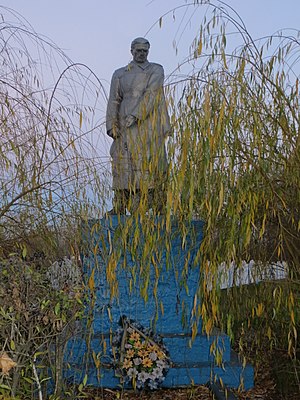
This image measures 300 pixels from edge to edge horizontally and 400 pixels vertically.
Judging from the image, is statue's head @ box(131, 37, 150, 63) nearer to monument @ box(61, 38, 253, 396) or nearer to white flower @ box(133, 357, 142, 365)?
monument @ box(61, 38, 253, 396)

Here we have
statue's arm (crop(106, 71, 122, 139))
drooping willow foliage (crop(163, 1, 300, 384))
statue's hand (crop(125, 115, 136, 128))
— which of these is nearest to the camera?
drooping willow foliage (crop(163, 1, 300, 384))

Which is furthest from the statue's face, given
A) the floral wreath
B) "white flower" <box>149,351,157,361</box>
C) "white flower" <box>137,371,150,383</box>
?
"white flower" <box>137,371,150,383</box>

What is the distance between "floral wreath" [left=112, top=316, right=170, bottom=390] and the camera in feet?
12.0

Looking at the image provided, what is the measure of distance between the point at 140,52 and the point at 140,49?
0.02m

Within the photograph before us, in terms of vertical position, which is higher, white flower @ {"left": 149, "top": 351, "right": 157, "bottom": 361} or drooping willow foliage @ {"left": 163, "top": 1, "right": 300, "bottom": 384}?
drooping willow foliage @ {"left": 163, "top": 1, "right": 300, "bottom": 384}

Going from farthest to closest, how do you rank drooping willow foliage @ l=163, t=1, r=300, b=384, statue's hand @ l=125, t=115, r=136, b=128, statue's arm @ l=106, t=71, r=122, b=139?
statue's arm @ l=106, t=71, r=122, b=139 → statue's hand @ l=125, t=115, r=136, b=128 → drooping willow foliage @ l=163, t=1, r=300, b=384

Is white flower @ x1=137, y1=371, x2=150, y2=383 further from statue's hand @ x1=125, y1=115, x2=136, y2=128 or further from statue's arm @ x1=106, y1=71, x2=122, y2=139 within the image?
statue's arm @ x1=106, y1=71, x2=122, y2=139

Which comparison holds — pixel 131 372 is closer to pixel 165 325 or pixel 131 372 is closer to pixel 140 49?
pixel 165 325

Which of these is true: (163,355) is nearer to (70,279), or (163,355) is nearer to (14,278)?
(70,279)

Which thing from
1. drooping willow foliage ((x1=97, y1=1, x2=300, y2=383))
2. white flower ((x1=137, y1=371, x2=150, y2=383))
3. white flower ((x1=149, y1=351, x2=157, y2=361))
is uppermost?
drooping willow foliage ((x1=97, y1=1, x2=300, y2=383))

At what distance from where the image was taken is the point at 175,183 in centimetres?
265

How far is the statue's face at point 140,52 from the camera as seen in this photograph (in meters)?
4.09

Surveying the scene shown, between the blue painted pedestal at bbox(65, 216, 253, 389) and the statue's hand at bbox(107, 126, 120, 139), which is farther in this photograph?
the blue painted pedestal at bbox(65, 216, 253, 389)

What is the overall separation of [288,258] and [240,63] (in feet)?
4.51
